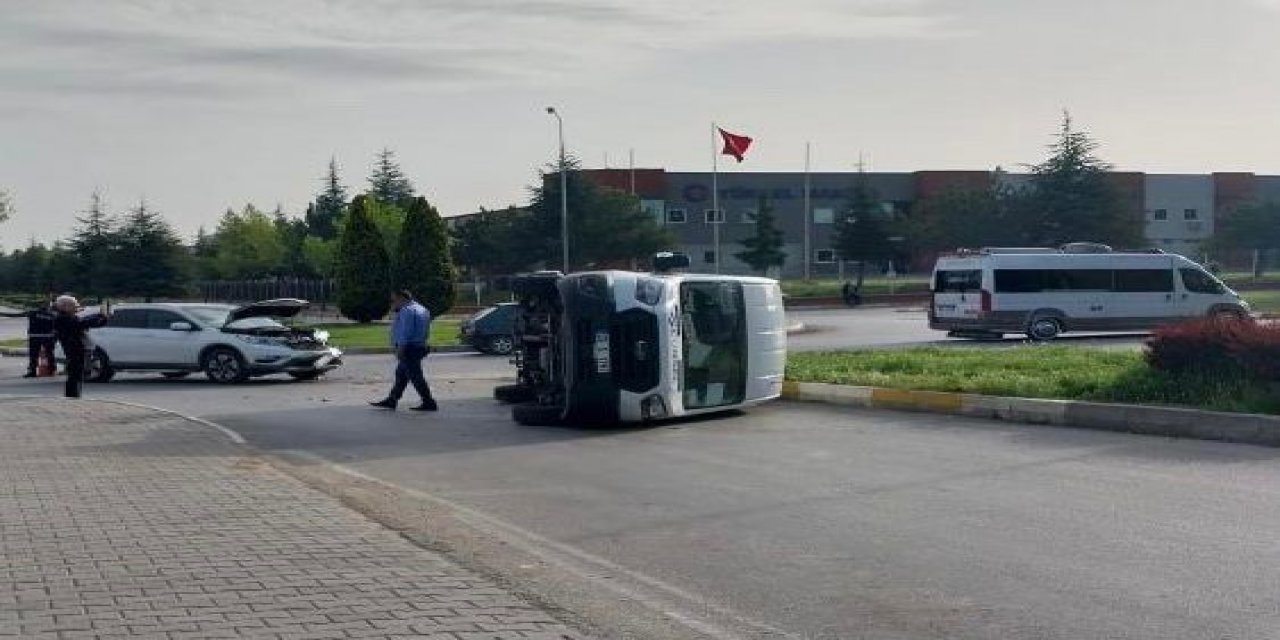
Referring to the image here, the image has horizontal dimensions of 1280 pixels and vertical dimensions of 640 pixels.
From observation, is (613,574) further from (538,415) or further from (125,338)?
(125,338)

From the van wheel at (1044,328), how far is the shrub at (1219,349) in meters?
16.6

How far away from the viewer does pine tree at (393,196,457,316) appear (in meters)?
48.1

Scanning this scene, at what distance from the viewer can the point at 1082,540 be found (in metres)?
9.23

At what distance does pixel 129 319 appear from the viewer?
89.1ft

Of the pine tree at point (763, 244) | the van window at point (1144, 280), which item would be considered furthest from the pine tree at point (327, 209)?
the van window at point (1144, 280)

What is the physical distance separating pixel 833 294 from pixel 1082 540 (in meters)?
62.2

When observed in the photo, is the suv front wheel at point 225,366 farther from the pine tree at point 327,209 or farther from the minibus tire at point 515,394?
the pine tree at point 327,209

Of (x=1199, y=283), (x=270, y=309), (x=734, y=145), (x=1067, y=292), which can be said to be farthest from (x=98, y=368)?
(x=734, y=145)

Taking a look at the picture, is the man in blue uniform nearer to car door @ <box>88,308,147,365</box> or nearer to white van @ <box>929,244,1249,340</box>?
car door @ <box>88,308,147,365</box>

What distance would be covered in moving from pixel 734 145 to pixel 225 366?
32877 mm

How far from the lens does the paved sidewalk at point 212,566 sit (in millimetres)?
6746

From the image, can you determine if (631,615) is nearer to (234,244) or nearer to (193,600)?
(193,600)

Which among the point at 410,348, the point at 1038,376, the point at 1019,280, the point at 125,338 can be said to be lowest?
the point at 1038,376

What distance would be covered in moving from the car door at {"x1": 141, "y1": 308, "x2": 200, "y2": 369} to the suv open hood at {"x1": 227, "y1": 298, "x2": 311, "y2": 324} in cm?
92
